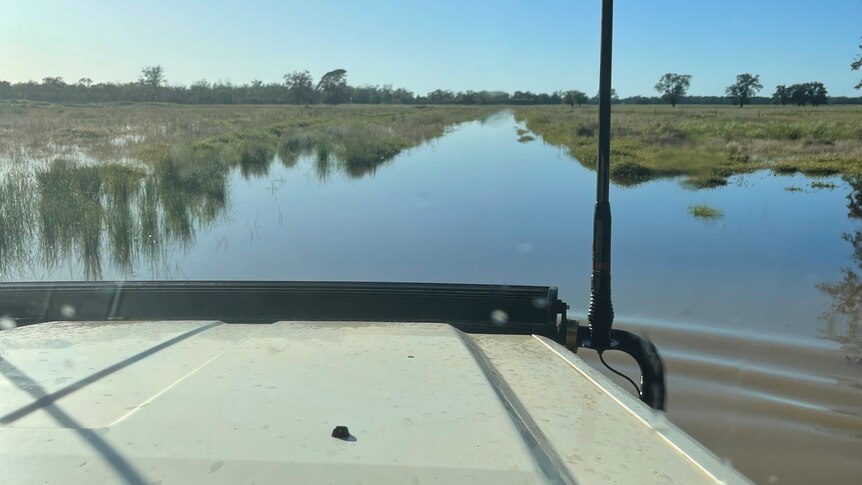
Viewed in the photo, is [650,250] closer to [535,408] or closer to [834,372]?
[834,372]

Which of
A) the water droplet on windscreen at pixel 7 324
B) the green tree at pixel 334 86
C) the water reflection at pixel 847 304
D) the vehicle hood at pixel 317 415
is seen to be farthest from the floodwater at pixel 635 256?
the green tree at pixel 334 86

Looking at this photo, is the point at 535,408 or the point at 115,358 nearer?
the point at 535,408

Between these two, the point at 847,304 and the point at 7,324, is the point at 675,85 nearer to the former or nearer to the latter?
the point at 847,304

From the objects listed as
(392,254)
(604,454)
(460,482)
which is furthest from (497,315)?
(392,254)

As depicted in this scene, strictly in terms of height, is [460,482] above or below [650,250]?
above

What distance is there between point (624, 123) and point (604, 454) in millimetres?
37273

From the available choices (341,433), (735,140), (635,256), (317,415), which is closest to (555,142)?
(735,140)

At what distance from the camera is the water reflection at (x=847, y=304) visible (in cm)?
933

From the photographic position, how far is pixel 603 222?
187 inches

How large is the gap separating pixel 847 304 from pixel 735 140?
796 inches

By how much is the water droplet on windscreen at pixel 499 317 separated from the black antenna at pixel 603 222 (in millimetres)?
625

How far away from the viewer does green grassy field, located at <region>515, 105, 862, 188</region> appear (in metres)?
23.1

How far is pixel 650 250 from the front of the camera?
47.7 ft

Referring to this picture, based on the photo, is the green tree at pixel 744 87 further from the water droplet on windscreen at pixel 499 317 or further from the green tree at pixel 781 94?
the water droplet on windscreen at pixel 499 317
